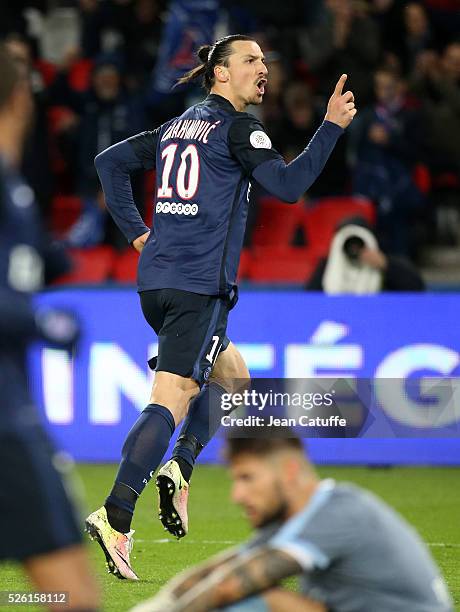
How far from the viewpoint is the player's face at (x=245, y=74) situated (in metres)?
6.56

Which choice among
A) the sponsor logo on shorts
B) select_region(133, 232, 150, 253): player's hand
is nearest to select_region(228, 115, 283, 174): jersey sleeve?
the sponsor logo on shorts

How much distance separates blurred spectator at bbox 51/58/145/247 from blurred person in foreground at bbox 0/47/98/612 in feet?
31.5

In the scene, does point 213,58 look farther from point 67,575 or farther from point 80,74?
point 80,74

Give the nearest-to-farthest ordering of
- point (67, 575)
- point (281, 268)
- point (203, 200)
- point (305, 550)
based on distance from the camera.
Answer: point (67, 575) → point (305, 550) → point (203, 200) → point (281, 268)

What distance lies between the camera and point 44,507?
352cm

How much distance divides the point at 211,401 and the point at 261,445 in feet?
9.72

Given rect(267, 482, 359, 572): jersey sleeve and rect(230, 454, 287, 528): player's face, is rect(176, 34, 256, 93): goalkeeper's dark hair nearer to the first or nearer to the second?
rect(230, 454, 287, 528): player's face

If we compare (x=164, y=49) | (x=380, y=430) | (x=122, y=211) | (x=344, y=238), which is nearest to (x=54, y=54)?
(x=164, y=49)

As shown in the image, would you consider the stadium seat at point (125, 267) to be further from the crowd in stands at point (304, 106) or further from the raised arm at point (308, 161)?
the raised arm at point (308, 161)

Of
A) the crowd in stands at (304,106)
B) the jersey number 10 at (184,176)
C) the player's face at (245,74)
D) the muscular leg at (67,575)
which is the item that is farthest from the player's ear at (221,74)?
the crowd in stands at (304,106)

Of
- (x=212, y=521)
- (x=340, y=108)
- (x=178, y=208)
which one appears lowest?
(x=212, y=521)

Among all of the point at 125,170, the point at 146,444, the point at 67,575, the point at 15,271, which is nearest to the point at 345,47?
the point at 125,170

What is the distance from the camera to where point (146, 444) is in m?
6.18

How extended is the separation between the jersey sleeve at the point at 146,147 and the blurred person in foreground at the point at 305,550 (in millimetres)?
3071
